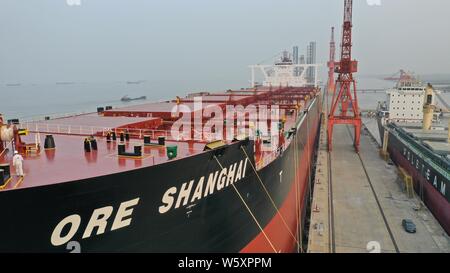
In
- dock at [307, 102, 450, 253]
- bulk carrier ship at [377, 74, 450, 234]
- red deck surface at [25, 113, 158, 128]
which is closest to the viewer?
red deck surface at [25, 113, 158, 128]

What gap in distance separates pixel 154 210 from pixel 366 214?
13493 mm

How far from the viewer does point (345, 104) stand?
3878cm

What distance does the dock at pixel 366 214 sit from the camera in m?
13.7

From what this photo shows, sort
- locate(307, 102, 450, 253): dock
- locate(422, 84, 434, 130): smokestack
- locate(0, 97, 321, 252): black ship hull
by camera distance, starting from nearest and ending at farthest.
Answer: locate(0, 97, 321, 252): black ship hull → locate(307, 102, 450, 253): dock → locate(422, 84, 434, 130): smokestack

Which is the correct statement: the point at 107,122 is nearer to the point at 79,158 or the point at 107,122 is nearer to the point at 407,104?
the point at 79,158

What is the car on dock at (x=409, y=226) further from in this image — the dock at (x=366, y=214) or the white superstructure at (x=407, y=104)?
the white superstructure at (x=407, y=104)

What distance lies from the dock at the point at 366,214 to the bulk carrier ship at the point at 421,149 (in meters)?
0.77

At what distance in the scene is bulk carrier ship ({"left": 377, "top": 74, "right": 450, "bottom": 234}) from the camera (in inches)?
676

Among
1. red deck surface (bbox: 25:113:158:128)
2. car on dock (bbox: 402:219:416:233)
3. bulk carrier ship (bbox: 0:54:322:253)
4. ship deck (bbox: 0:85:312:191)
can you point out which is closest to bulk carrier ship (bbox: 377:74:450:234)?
car on dock (bbox: 402:219:416:233)

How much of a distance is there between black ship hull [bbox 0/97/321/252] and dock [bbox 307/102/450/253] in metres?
5.03

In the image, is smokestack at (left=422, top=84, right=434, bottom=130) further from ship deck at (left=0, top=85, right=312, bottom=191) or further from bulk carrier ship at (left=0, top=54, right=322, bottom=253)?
ship deck at (left=0, top=85, right=312, bottom=191)
